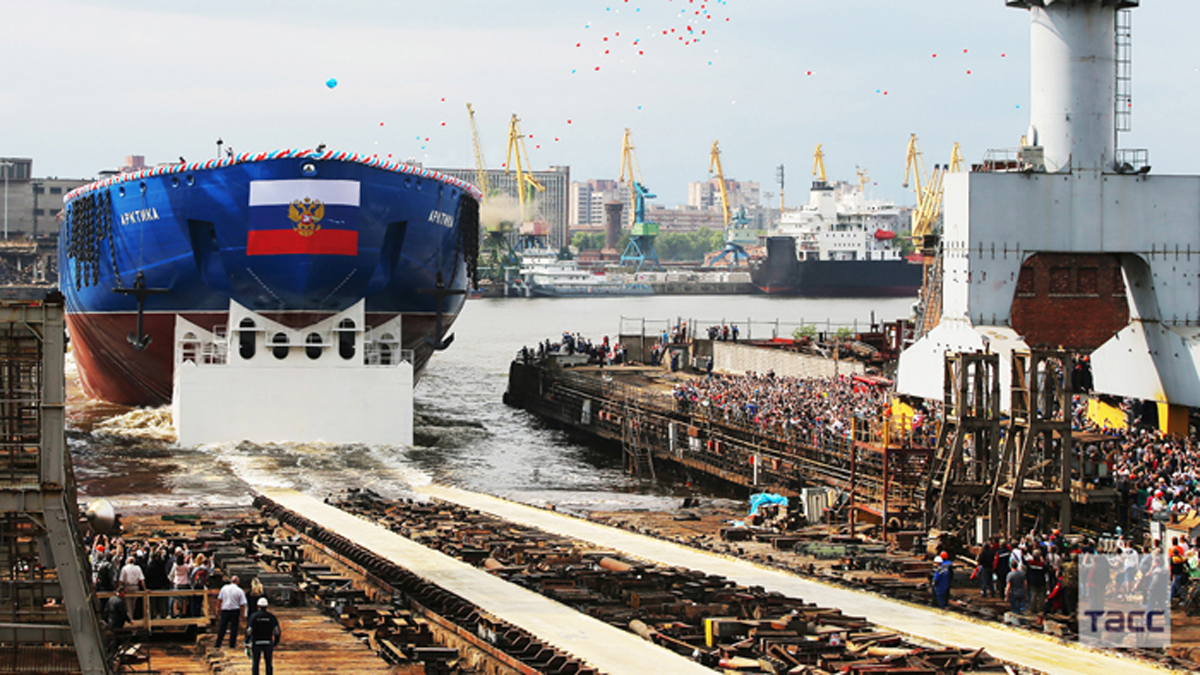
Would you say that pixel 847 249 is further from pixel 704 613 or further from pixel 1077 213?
pixel 704 613

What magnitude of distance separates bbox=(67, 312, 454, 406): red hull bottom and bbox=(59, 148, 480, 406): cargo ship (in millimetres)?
57

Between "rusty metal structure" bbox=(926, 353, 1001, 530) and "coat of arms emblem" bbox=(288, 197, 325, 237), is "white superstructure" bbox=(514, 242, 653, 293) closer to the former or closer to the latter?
"coat of arms emblem" bbox=(288, 197, 325, 237)

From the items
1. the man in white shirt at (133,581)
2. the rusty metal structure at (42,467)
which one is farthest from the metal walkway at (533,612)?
the rusty metal structure at (42,467)

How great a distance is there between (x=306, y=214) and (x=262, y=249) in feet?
4.45

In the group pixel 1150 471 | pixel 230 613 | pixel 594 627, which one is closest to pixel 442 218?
pixel 1150 471

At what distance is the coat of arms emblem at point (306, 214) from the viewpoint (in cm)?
3222

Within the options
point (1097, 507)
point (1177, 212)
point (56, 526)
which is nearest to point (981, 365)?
point (1097, 507)

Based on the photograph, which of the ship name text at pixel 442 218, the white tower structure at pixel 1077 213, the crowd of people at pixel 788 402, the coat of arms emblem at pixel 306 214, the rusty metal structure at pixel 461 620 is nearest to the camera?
the rusty metal structure at pixel 461 620

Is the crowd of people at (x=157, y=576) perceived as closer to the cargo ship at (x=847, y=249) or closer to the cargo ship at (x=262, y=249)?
the cargo ship at (x=262, y=249)

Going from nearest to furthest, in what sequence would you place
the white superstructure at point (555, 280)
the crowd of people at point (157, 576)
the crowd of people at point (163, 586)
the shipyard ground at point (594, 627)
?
1. the shipyard ground at point (594, 627)
2. the crowd of people at point (163, 586)
3. the crowd of people at point (157, 576)
4. the white superstructure at point (555, 280)

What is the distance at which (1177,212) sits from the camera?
2411 centimetres

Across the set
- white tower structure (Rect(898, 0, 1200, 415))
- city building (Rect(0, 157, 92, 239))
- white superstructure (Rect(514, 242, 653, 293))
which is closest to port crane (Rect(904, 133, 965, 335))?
white tower structure (Rect(898, 0, 1200, 415))

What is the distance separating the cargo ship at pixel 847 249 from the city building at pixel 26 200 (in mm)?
77723

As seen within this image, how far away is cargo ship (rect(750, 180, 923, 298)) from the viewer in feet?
479
